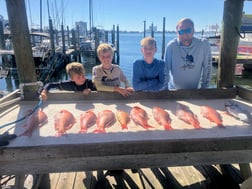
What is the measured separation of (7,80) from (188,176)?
18024 millimetres

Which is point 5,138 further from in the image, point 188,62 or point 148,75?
point 188,62

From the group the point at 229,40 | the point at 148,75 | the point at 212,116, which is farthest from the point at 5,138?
the point at 229,40

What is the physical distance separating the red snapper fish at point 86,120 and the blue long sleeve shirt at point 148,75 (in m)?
1.02

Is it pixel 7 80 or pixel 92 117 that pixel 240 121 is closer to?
pixel 92 117

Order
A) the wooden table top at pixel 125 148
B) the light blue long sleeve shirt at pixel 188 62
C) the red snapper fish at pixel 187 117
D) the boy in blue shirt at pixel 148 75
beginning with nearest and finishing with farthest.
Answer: the wooden table top at pixel 125 148, the red snapper fish at pixel 187 117, the boy in blue shirt at pixel 148 75, the light blue long sleeve shirt at pixel 188 62

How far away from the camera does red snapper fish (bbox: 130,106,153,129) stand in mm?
1922

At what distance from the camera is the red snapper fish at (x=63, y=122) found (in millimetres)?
1826

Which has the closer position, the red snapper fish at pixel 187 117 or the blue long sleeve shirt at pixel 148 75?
the red snapper fish at pixel 187 117

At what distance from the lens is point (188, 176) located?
3.17m

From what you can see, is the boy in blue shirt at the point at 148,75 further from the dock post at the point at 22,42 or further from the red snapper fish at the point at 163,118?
the dock post at the point at 22,42

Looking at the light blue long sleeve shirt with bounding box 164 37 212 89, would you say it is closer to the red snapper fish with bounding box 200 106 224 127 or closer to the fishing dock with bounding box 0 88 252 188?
the red snapper fish with bounding box 200 106 224 127

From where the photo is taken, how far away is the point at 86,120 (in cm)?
198

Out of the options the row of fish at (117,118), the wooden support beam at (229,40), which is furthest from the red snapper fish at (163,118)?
the wooden support beam at (229,40)

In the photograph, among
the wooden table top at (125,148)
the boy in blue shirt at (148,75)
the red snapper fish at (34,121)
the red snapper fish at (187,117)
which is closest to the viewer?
the wooden table top at (125,148)
